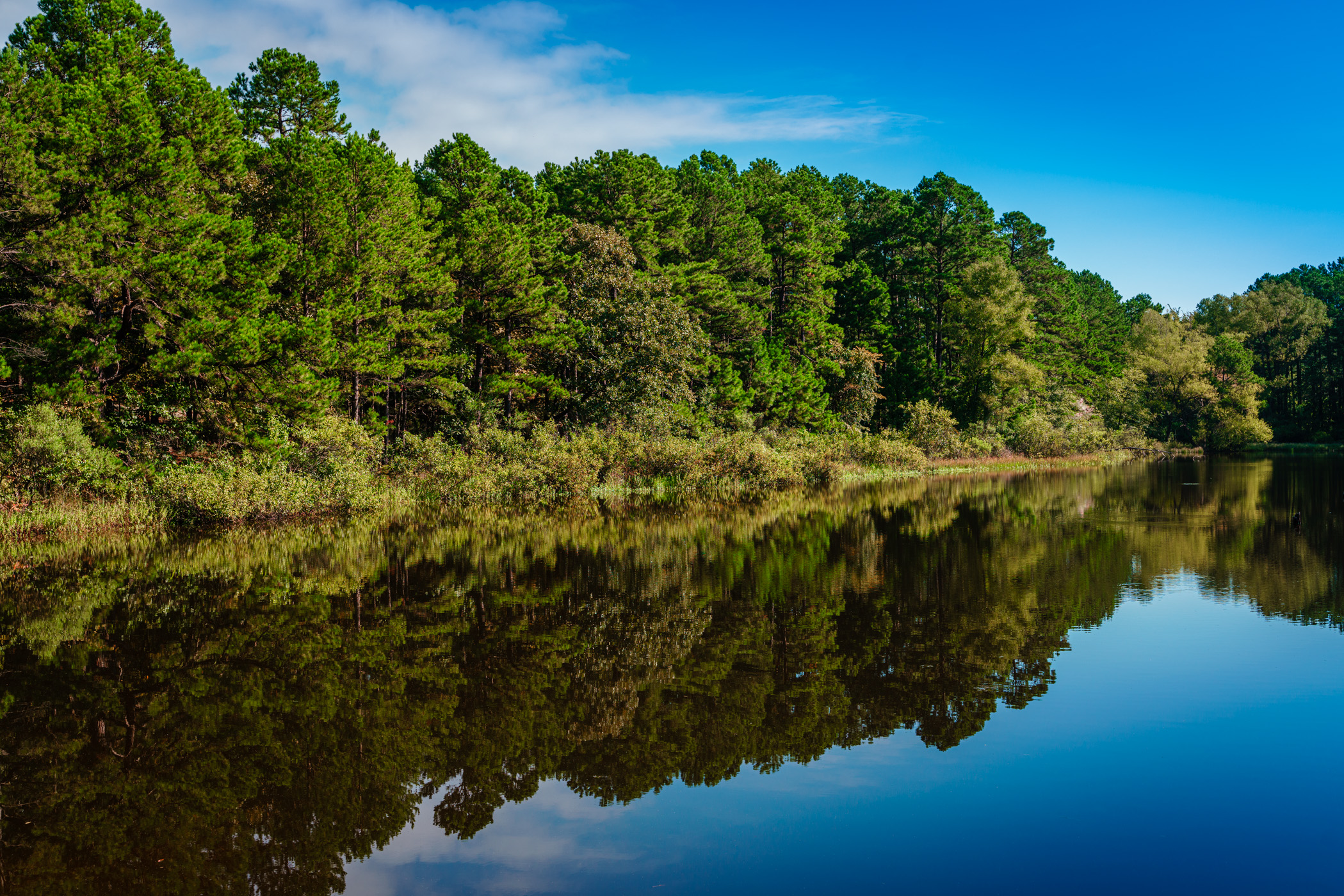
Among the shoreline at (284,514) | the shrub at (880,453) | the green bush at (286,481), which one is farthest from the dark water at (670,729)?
the shrub at (880,453)

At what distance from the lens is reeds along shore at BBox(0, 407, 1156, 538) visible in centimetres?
2150

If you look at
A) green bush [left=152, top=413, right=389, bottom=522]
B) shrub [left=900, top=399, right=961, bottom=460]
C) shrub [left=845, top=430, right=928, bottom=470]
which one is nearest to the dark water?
green bush [left=152, top=413, right=389, bottom=522]

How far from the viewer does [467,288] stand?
38.7 m

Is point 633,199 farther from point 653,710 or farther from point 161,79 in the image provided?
point 653,710

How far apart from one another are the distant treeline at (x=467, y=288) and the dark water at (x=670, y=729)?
998 centimetres

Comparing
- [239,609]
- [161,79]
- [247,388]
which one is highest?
[161,79]

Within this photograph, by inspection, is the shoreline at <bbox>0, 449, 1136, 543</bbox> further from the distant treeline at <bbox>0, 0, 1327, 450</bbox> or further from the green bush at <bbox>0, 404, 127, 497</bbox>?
the distant treeline at <bbox>0, 0, 1327, 450</bbox>

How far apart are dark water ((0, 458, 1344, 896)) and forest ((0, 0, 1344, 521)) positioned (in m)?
9.67

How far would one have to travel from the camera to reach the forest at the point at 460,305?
23.3 m

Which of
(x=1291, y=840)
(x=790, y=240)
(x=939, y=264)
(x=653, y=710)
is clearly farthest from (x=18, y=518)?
(x=939, y=264)

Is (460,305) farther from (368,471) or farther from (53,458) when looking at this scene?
(53,458)

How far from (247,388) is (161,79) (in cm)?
1001

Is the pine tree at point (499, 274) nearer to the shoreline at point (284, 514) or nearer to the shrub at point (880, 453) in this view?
the shoreline at point (284, 514)

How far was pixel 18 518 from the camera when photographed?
20172 mm
